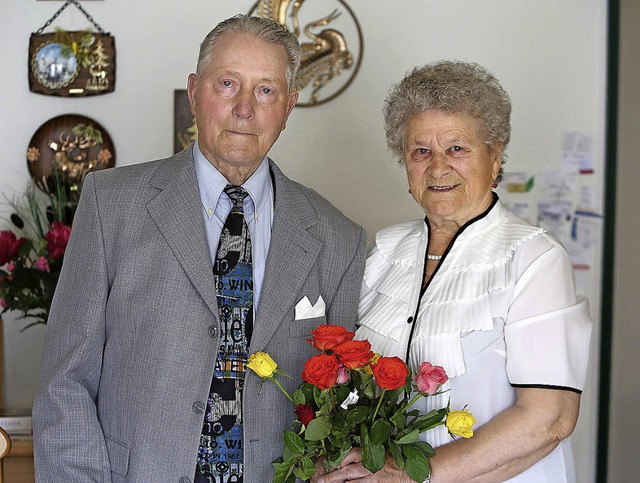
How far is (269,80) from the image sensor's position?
2.22m

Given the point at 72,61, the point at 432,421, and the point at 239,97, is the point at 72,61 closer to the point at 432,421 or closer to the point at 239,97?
the point at 239,97

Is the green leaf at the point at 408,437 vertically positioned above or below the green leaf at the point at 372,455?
above

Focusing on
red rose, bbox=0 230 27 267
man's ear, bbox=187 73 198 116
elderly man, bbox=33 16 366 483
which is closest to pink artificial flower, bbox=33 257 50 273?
red rose, bbox=0 230 27 267

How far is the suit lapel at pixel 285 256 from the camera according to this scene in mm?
2186

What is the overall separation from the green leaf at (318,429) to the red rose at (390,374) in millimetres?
164

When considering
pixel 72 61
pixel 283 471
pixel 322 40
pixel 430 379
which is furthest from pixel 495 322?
pixel 72 61

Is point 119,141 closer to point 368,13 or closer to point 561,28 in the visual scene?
point 368,13

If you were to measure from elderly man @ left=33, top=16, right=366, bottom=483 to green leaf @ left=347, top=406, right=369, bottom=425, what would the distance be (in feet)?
1.01

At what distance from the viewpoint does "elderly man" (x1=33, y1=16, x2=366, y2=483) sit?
209cm

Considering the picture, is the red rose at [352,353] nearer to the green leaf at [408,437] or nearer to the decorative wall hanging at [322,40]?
the green leaf at [408,437]

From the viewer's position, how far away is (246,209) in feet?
7.55

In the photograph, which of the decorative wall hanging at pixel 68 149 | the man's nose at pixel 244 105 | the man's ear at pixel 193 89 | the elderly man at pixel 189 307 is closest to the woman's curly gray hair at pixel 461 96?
the elderly man at pixel 189 307

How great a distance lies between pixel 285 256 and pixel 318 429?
0.53 meters

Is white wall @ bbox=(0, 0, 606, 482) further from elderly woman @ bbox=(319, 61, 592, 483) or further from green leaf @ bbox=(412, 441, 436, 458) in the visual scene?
green leaf @ bbox=(412, 441, 436, 458)
